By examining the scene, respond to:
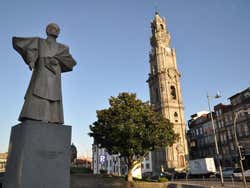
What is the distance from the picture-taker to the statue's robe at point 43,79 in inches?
285

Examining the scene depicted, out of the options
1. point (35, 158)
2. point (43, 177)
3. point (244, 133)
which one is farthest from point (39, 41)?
point (244, 133)

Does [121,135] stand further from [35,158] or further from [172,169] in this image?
[172,169]

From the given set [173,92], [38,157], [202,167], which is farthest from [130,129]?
[173,92]

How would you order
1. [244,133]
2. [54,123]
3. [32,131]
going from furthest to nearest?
[244,133] < [54,123] < [32,131]

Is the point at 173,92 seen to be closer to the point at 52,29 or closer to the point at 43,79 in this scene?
the point at 52,29

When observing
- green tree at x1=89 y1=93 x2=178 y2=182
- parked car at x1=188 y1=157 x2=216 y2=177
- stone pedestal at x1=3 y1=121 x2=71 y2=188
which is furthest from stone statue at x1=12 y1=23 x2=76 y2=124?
parked car at x1=188 y1=157 x2=216 y2=177

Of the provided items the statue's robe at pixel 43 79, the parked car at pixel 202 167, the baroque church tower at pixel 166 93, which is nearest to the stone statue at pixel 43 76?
the statue's robe at pixel 43 79

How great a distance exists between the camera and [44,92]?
7.43 m

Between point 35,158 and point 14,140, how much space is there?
3.13 ft

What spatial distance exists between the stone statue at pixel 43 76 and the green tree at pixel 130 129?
23729mm

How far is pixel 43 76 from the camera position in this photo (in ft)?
25.0

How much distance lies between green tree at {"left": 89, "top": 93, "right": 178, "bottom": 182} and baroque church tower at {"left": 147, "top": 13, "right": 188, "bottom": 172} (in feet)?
114

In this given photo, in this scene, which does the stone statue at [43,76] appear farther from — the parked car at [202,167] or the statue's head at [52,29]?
the parked car at [202,167]

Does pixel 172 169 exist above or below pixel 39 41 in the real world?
Result: below
